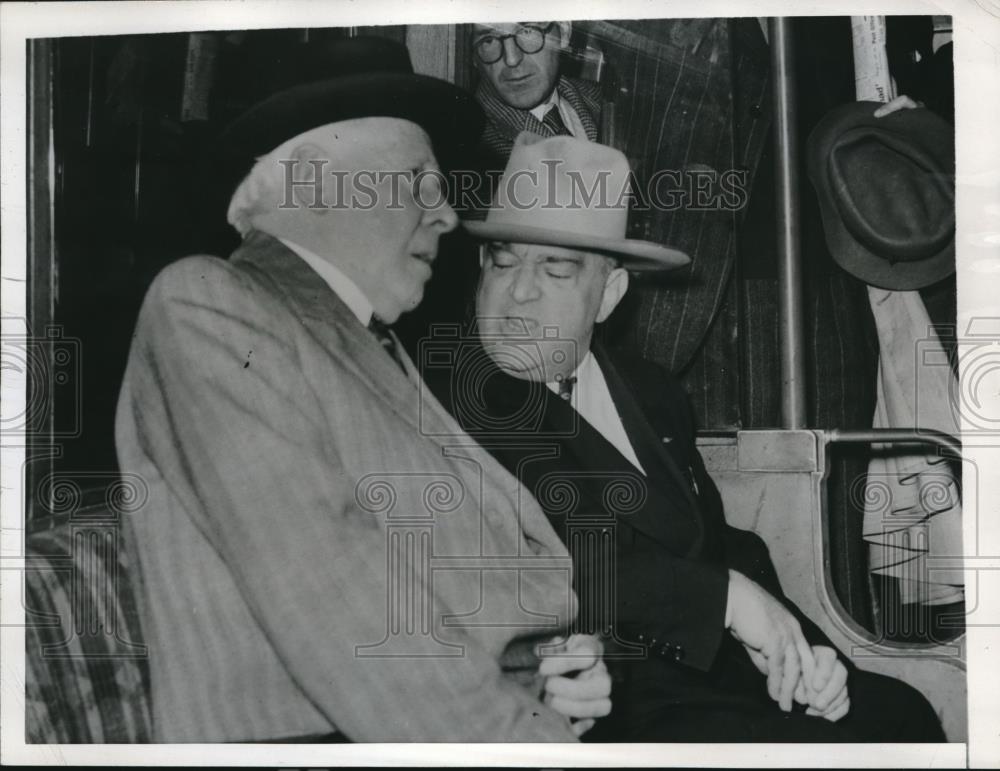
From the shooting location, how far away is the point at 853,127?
227 centimetres

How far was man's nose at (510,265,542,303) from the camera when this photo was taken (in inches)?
87.5

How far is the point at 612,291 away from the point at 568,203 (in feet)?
0.77

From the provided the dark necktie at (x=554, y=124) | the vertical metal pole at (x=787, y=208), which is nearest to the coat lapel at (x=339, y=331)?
the dark necktie at (x=554, y=124)

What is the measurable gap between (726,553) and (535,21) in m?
1.36

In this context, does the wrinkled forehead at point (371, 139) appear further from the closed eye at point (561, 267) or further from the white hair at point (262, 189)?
the closed eye at point (561, 267)

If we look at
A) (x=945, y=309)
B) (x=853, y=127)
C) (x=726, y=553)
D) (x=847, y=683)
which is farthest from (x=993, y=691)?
(x=853, y=127)

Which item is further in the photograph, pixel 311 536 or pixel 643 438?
pixel 643 438

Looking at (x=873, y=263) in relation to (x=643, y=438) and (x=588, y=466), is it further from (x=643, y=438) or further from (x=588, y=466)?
(x=588, y=466)

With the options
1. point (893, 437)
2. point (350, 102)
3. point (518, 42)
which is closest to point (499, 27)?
point (518, 42)

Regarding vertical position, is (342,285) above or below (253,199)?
below

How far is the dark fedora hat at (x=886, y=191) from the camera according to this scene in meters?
2.26

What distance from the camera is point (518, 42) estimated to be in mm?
2266

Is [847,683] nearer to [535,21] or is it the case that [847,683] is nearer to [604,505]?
[604,505]

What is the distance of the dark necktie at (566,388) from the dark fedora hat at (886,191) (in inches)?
28.2
